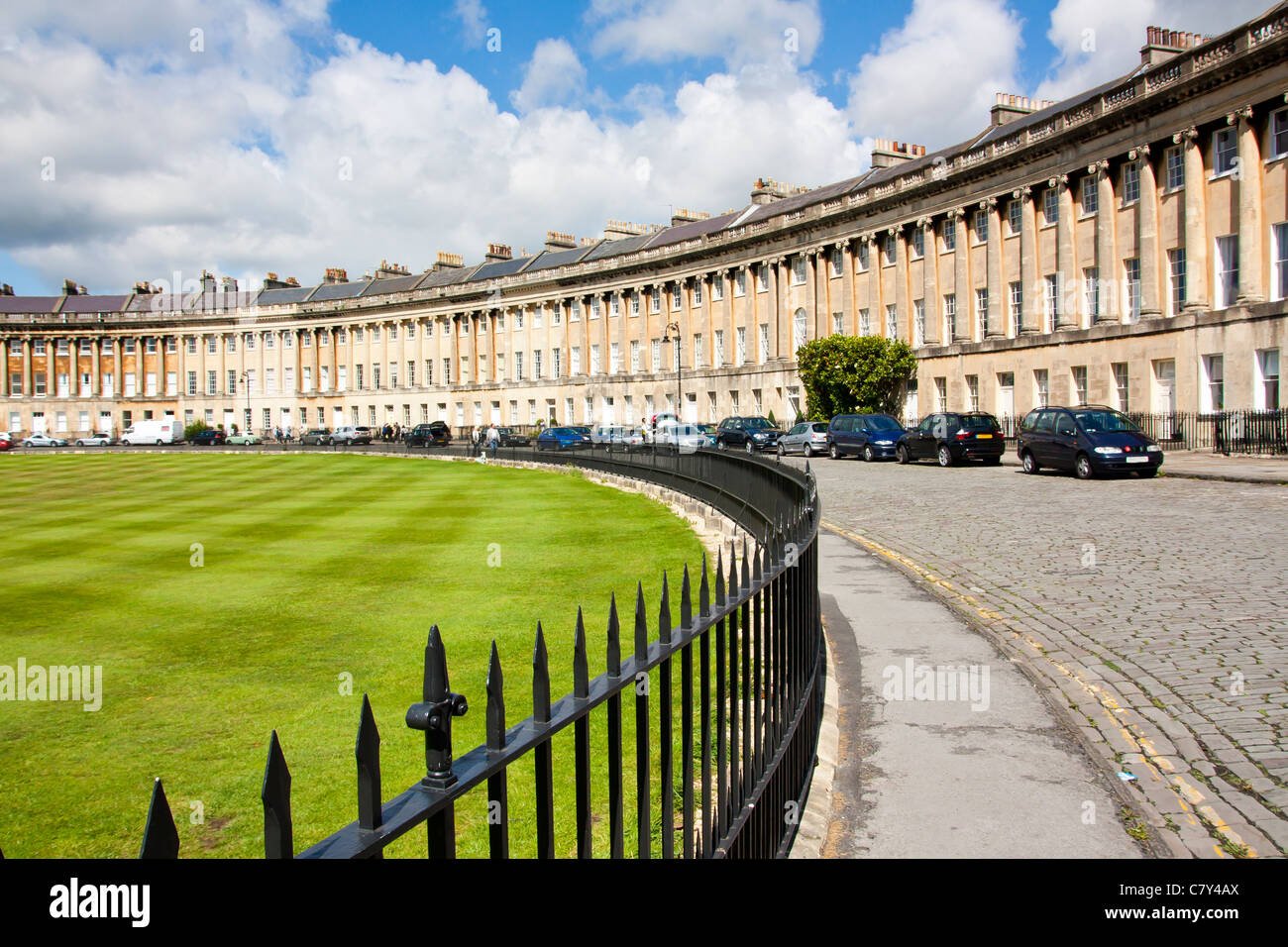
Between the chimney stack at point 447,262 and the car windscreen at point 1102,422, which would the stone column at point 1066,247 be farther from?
the chimney stack at point 447,262

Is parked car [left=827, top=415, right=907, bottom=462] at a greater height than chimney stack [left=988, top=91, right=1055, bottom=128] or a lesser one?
lesser

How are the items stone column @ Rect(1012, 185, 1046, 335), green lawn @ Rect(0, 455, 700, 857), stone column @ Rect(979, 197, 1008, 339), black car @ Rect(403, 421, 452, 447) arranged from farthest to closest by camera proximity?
1. black car @ Rect(403, 421, 452, 447)
2. stone column @ Rect(979, 197, 1008, 339)
3. stone column @ Rect(1012, 185, 1046, 335)
4. green lawn @ Rect(0, 455, 700, 857)

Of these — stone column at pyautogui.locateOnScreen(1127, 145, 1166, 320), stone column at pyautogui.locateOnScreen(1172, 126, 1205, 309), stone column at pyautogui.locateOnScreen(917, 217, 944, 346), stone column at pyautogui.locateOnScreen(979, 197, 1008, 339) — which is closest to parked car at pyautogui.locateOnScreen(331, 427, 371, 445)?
stone column at pyautogui.locateOnScreen(917, 217, 944, 346)

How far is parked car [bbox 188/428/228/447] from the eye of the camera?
83812 millimetres

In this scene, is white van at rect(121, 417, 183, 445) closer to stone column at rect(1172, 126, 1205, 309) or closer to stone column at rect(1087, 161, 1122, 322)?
stone column at rect(1087, 161, 1122, 322)

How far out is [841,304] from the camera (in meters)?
60.3

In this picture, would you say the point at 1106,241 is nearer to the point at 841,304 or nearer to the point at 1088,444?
the point at 841,304

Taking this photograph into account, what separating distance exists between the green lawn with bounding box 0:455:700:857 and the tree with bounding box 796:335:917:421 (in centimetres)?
3206

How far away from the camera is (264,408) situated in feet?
357

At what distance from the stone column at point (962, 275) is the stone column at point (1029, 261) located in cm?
398

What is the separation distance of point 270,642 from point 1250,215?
37738mm

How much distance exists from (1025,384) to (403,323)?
70.1m

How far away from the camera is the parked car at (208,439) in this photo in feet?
275
